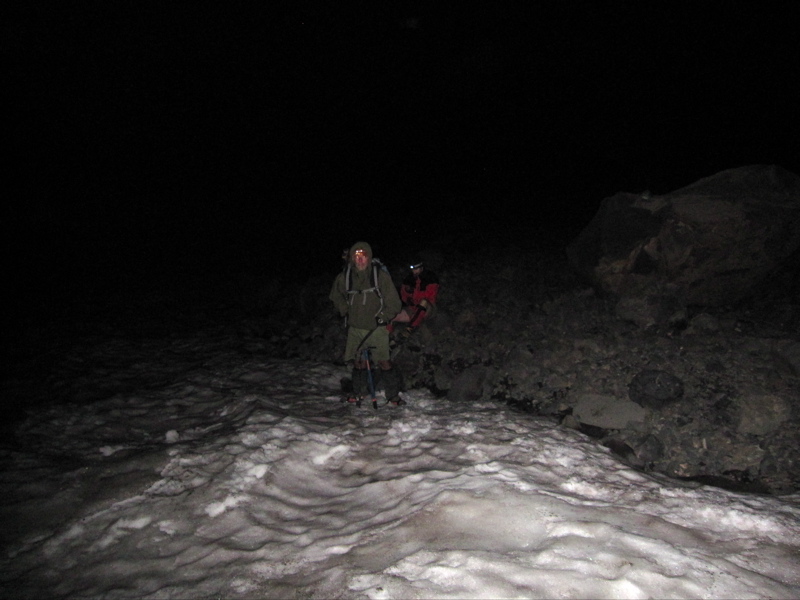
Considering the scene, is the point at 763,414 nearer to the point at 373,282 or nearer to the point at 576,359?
the point at 576,359

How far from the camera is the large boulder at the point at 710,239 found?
8.47 m

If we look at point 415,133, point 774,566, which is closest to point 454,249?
point 774,566

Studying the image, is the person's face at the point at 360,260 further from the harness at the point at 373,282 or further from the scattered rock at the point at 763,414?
the scattered rock at the point at 763,414

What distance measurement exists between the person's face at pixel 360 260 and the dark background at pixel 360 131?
1004 centimetres

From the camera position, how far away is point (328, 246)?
2275 cm

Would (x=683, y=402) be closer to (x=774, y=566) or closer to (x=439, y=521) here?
(x=774, y=566)

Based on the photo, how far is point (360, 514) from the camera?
4.24m

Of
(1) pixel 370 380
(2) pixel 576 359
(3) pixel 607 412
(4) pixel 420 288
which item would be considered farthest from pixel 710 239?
(1) pixel 370 380

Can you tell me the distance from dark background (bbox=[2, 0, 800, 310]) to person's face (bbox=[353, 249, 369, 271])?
10038mm

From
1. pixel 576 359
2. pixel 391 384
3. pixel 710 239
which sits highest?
pixel 710 239

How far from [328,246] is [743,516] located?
67.7ft

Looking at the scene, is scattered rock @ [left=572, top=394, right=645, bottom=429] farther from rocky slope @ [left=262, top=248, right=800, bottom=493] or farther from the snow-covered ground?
the snow-covered ground

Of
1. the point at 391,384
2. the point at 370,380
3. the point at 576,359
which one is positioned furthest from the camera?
the point at 576,359

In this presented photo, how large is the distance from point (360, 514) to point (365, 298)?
306 cm
